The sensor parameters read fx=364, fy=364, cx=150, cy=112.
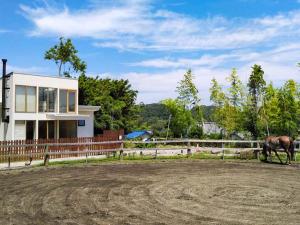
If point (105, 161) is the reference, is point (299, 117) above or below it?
above

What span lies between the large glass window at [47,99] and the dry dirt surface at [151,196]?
10.9 metres

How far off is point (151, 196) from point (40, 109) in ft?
61.7

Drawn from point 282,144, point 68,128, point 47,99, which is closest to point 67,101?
point 47,99

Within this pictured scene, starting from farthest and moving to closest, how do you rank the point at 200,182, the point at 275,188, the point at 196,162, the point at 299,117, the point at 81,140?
the point at 299,117, the point at 81,140, the point at 196,162, the point at 200,182, the point at 275,188

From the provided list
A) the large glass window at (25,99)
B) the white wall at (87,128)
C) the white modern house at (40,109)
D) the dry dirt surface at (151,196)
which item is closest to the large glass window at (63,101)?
the white modern house at (40,109)

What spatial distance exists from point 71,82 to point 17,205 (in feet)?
69.0

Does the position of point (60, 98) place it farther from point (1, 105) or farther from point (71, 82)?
point (1, 105)

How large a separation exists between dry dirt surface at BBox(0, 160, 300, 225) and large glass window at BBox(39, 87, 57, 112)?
35.7 feet

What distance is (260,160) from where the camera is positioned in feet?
71.2

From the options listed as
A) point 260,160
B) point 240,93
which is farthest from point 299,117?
point 260,160

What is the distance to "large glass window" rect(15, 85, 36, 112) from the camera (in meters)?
26.2

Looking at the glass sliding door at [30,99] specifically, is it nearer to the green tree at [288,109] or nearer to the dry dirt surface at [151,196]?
the dry dirt surface at [151,196]

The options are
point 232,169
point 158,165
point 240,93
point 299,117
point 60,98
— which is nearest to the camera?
point 232,169

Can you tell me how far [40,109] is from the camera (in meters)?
27.7
